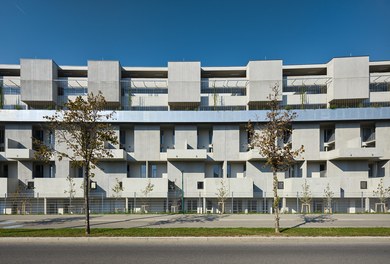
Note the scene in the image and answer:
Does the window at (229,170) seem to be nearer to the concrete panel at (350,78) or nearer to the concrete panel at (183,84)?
the concrete panel at (183,84)

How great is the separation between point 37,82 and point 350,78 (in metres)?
35.3

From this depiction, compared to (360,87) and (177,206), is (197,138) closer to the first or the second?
(177,206)

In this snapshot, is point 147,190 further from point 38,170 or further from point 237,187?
point 38,170

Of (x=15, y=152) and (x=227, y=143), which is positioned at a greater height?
(x=227, y=143)

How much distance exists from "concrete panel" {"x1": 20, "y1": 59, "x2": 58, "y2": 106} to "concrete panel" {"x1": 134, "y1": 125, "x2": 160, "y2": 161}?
34.9ft

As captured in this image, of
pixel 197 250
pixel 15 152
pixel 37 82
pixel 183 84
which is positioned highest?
pixel 37 82

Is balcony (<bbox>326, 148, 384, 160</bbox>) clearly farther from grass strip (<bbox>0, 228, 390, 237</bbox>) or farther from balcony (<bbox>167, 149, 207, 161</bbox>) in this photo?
grass strip (<bbox>0, 228, 390, 237</bbox>)

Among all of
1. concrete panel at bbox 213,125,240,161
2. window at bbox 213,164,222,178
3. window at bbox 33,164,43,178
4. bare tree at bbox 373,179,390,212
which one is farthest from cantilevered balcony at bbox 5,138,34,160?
bare tree at bbox 373,179,390,212

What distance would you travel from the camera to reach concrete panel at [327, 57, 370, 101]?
26.9 metres

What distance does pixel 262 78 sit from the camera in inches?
1105

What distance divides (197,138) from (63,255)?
823 inches

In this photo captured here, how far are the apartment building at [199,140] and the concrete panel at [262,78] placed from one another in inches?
4.5

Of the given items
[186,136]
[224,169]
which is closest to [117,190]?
[186,136]

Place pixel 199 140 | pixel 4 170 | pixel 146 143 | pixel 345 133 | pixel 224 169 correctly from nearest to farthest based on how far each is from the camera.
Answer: pixel 345 133
pixel 224 169
pixel 146 143
pixel 4 170
pixel 199 140
